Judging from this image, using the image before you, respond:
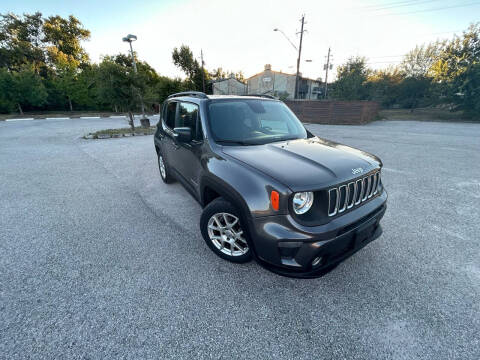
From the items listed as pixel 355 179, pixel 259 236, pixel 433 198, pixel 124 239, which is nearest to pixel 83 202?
pixel 124 239

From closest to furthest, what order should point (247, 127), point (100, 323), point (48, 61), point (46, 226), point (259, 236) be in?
point (100, 323) < point (259, 236) < point (247, 127) < point (46, 226) < point (48, 61)

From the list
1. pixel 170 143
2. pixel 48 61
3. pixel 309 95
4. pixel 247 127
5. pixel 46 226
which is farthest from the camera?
pixel 309 95

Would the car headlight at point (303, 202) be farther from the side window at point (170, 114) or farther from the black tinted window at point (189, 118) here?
the side window at point (170, 114)

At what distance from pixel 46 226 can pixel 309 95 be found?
178 feet

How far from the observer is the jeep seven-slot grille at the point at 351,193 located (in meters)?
1.80

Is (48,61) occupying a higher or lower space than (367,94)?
higher

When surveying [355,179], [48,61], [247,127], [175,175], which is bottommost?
[175,175]

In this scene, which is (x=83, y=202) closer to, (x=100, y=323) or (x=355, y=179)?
(x=100, y=323)

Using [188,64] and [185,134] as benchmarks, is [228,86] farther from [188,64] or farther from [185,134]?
[185,134]

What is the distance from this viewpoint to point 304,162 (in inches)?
78.2

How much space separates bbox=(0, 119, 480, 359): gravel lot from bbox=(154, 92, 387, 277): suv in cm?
40

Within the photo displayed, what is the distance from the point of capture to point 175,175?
3.82 meters

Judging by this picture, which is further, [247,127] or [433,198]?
[433,198]

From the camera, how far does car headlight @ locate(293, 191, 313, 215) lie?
69.2 inches
